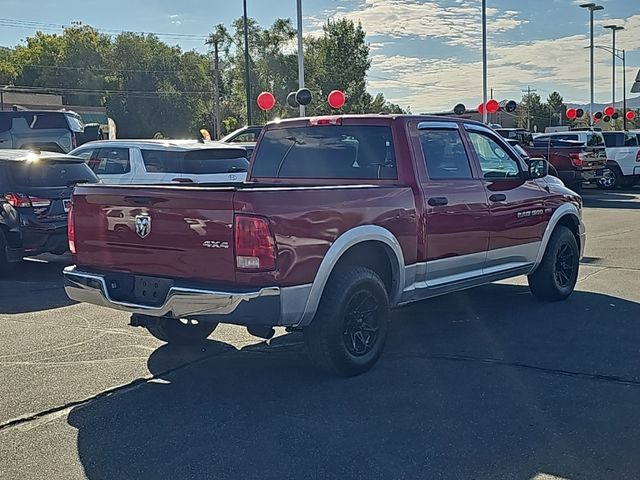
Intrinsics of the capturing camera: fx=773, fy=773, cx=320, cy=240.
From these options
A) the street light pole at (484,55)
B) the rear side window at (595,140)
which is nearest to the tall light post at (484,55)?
the street light pole at (484,55)

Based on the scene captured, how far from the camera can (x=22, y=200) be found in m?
9.62

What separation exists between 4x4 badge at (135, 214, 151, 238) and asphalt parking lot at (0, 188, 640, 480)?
1095 millimetres

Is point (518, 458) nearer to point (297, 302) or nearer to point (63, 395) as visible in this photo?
point (297, 302)

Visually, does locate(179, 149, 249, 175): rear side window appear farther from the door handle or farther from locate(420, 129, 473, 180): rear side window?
the door handle

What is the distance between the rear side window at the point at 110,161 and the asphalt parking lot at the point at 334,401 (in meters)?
5.07

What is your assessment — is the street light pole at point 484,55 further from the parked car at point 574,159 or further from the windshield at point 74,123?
the windshield at point 74,123

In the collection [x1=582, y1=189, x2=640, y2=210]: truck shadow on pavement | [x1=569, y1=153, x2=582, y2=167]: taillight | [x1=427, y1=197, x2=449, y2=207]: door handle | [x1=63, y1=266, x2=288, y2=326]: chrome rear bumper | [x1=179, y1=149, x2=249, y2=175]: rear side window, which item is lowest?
[x1=582, y1=189, x2=640, y2=210]: truck shadow on pavement

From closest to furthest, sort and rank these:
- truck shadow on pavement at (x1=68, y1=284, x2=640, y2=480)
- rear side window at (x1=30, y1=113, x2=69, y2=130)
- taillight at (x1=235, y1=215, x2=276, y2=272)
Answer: truck shadow on pavement at (x1=68, y1=284, x2=640, y2=480), taillight at (x1=235, y1=215, x2=276, y2=272), rear side window at (x1=30, y1=113, x2=69, y2=130)

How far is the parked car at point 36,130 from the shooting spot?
19.0 meters

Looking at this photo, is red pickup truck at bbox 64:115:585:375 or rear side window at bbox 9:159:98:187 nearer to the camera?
red pickup truck at bbox 64:115:585:375

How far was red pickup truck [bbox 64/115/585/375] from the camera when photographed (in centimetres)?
484

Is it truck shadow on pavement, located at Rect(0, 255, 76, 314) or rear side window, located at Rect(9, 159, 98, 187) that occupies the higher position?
rear side window, located at Rect(9, 159, 98, 187)

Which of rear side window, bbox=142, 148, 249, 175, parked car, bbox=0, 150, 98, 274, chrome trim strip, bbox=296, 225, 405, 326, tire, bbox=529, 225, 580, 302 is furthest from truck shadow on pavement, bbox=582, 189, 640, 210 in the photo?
chrome trim strip, bbox=296, 225, 405, 326

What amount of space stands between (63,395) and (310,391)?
1667mm
